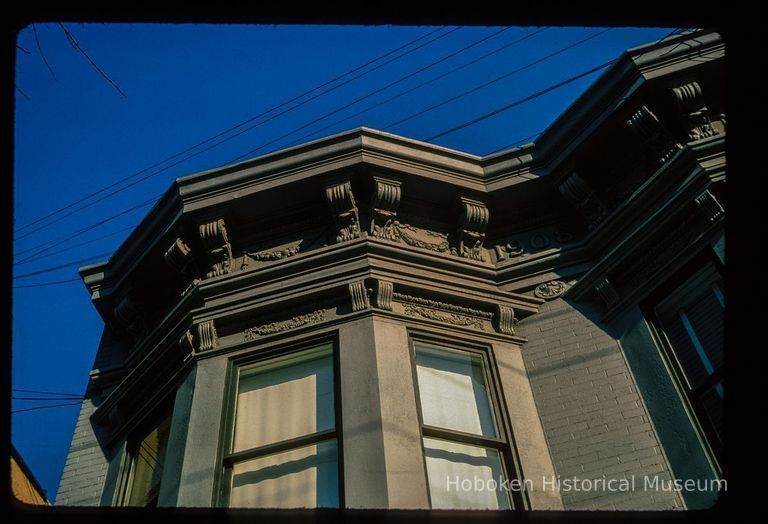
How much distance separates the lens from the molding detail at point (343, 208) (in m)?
8.01

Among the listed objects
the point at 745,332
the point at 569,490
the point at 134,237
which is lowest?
the point at 745,332

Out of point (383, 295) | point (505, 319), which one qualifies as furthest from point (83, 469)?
point (505, 319)

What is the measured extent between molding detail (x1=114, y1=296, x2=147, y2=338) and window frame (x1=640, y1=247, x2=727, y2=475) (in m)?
5.36

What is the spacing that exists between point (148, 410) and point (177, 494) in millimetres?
1822

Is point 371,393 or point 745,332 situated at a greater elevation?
point 371,393

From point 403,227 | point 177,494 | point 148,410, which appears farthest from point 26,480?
point 403,227

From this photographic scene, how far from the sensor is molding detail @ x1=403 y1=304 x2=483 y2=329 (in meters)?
7.49

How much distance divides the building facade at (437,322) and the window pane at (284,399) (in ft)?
0.06

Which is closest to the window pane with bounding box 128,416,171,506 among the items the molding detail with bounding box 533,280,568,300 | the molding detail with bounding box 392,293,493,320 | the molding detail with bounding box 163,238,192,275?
the molding detail with bounding box 163,238,192,275

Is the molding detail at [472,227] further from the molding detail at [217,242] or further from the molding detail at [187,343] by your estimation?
the molding detail at [187,343]

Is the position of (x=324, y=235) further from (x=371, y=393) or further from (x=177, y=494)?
(x=177, y=494)

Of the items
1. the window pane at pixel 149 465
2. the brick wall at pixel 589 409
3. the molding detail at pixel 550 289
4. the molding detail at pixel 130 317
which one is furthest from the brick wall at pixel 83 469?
the molding detail at pixel 550 289

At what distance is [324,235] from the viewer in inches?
322

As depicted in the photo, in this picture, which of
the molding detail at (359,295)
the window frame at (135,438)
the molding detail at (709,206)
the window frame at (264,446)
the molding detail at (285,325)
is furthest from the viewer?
the window frame at (135,438)
